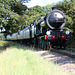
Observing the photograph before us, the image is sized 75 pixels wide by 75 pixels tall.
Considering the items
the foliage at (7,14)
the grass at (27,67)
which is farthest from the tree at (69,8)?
the grass at (27,67)


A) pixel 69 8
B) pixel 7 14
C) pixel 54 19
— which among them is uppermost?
pixel 69 8

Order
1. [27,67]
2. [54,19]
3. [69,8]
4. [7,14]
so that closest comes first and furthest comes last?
[27,67] < [54,19] < [7,14] < [69,8]

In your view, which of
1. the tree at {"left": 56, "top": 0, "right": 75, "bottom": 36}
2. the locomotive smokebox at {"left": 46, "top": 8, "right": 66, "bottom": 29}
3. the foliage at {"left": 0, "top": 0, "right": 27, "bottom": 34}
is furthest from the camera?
the tree at {"left": 56, "top": 0, "right": 75, "bottom": 36}

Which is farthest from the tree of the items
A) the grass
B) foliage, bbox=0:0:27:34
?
the grass

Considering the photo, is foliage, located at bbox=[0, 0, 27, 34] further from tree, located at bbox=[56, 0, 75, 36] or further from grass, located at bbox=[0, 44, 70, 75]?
grass, located at bbox=[0, 44, 70, 75]

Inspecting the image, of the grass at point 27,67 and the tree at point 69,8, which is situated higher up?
the tree at point 69,8

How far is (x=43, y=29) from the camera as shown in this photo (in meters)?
11.2

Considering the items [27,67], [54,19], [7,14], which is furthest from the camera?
[7,14]

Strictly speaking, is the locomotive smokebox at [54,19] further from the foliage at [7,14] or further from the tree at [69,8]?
the foliage at [7,14]

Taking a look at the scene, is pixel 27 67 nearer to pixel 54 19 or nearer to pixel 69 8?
pixel 54 19

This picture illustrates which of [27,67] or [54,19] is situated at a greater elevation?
[54,19]

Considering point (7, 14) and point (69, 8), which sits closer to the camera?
point (7, 14)

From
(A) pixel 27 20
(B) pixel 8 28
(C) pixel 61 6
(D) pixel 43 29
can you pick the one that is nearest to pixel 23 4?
(A) pixel 27 20

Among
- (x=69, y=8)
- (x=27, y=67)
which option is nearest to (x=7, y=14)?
(x=69, y=8)
